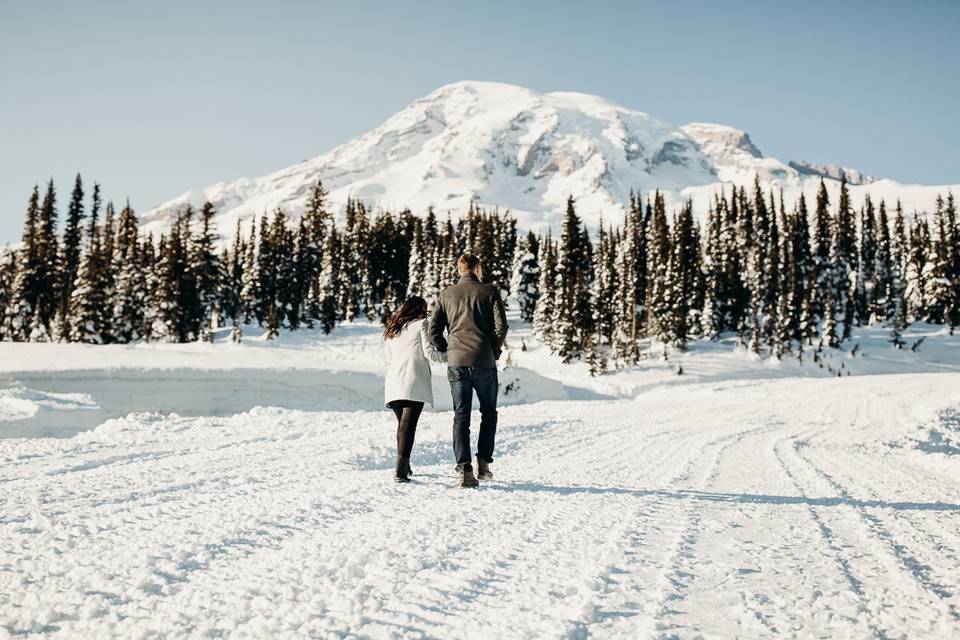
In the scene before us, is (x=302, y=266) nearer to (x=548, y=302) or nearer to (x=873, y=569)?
(x=548, y=302)

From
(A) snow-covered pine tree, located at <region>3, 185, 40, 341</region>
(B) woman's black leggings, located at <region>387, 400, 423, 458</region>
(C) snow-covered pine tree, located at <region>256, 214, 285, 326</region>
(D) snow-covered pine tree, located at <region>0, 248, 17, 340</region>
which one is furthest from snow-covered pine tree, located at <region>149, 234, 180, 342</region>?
(B) woman's black leggings, located at <region>387, 400, 423, 458</region>

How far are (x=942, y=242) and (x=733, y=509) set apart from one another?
87256 millimetres

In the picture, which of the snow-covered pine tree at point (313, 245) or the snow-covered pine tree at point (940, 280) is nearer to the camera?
the snow-covered pine tree at point (940, 280)

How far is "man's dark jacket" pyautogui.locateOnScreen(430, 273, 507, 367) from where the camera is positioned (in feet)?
18.1

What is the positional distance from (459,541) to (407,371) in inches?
87.7

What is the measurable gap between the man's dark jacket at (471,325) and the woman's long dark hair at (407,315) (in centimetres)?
17

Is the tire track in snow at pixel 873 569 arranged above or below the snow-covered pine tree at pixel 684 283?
below

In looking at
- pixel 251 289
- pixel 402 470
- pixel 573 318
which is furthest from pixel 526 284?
pixel 402 470

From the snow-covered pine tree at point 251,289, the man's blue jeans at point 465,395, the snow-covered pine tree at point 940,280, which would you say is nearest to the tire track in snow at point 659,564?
the man's blue jeans at point 465,395

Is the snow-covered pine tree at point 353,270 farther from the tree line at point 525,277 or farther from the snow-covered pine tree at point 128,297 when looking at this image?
the snow-covered pine tree at point 128,297

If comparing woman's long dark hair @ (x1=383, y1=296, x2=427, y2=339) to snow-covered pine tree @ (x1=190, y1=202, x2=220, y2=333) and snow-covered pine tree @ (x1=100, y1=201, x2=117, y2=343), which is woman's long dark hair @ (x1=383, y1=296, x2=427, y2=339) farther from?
snow-covered pine tree @ (x1=190, y1=202, x2=220, y2=333)

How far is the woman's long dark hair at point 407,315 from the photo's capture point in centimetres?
574

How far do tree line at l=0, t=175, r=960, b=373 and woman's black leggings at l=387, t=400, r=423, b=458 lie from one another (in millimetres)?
38991

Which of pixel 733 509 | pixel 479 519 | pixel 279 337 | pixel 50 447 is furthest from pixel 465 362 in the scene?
pixel 279 337
